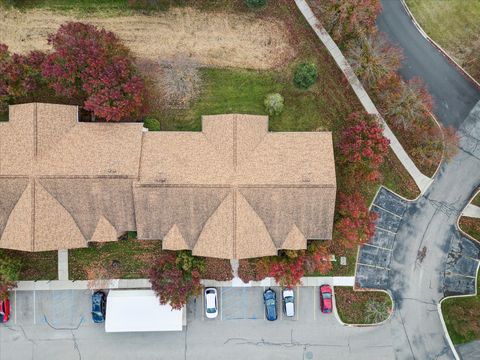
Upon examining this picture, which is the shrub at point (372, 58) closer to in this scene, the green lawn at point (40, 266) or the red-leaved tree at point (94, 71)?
the red-leaved tree at point (94, 71)

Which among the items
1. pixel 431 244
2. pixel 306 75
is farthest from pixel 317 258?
pixel 306 75

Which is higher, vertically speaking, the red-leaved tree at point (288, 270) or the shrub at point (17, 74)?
the shrub at point (17, 74)

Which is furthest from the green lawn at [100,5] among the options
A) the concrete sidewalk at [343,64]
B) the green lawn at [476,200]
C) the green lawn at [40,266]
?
the green lawn at [476,200]

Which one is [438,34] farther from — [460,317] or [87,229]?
[87,229]

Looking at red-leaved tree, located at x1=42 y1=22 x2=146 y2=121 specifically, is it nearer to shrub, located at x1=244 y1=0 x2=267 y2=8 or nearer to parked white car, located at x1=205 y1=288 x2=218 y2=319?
shrub, located at x1=244 y1=0 x2=267 y2=8

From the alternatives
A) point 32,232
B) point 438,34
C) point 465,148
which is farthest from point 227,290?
point 438,34

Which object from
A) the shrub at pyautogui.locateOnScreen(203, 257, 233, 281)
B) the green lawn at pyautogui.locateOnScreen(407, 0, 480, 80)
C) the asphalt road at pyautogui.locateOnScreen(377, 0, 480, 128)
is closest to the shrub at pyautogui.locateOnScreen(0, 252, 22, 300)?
the shrub at pyautogui.locateOnScreen(203, 257, 233, 281)

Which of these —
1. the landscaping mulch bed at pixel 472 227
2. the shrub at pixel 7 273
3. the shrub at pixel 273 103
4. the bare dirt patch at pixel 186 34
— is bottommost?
the shrub at pixel 7 273
